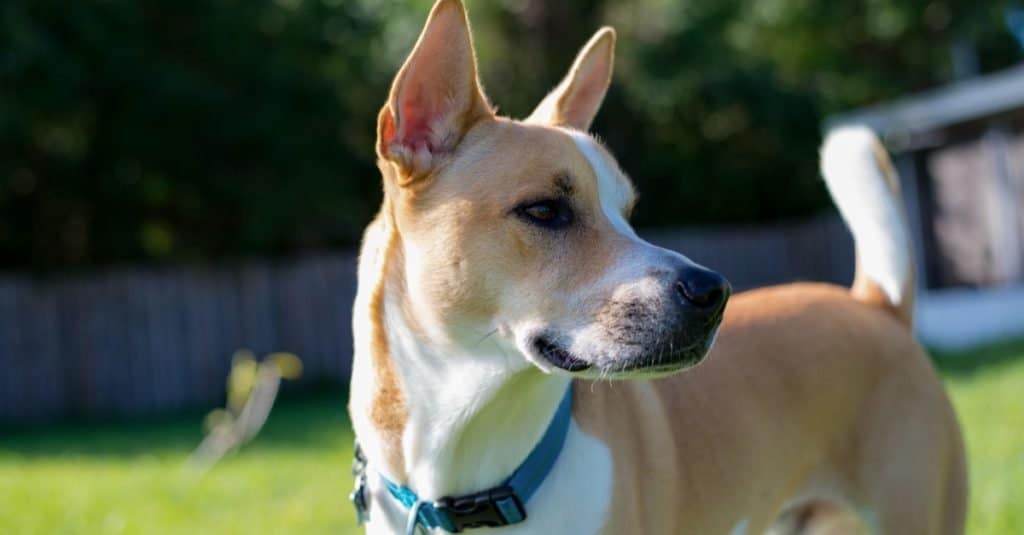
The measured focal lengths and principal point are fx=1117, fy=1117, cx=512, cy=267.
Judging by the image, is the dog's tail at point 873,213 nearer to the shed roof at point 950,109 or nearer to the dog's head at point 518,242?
the dog's head at point 518,242

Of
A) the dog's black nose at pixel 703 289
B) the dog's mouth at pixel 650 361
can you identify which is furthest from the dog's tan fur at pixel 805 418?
the dog's black nose at pixel 703 289

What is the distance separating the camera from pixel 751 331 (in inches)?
158

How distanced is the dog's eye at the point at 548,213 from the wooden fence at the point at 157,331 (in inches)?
530

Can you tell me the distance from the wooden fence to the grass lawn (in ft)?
10.9

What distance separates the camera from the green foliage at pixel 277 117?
16.2 meters

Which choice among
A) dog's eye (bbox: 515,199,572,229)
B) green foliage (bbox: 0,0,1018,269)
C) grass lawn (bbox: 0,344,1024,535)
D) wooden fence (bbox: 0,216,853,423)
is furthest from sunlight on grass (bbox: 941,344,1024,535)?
green foliage (bbox: 0,0,1018,269)

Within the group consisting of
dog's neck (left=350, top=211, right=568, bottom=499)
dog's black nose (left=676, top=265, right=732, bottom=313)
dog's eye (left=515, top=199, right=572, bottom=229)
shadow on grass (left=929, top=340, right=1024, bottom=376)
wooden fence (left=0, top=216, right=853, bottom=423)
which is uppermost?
dog's eye (left=515, top=199, right=572, bottom=229)

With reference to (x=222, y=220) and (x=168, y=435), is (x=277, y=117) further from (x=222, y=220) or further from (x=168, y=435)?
(x=168, y=435)

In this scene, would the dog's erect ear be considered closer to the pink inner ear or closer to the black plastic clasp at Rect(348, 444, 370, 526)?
the pink inner ear

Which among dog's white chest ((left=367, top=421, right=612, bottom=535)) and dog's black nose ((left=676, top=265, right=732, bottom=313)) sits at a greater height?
dog's black nose ((left=676, top=265, right=732, bottom=313))

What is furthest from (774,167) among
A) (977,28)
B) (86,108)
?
(86,108)

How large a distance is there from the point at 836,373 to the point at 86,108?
1485 cm

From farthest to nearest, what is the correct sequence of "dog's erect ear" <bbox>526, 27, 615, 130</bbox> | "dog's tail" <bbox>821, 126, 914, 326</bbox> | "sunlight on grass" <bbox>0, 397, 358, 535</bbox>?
"sunlight on grass" <bbox>0, 397, 358, 535</bbox>
"dog's tail" <bbox>821, 126, 914, 326</bbox>
"dog's erect ear" <bbox>526, 27, 615, 130</bbox>

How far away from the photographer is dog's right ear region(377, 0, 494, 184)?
3143 mm
